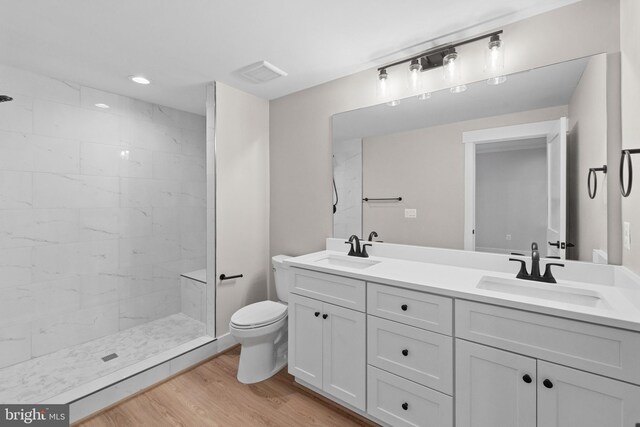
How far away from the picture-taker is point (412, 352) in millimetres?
1522

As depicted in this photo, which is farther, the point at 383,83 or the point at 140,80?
the point at 140,80

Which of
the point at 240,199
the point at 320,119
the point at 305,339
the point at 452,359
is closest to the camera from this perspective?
the point at 452,359

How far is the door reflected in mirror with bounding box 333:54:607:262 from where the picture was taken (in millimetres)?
1545

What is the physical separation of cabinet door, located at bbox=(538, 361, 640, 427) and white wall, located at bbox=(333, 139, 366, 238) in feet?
4.72

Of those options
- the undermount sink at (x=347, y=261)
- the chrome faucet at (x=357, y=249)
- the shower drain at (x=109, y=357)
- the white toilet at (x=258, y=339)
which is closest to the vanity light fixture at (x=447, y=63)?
the chrome faucet at (x=357, y=249)

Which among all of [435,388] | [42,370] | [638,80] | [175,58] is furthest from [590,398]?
[42,370]

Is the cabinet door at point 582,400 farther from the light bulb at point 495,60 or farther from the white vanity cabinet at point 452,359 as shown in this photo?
the light bulb at point 495,60

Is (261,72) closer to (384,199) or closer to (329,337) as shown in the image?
(384,199)

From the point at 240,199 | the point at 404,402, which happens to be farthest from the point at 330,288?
the point at 240,199

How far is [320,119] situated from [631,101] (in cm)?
192

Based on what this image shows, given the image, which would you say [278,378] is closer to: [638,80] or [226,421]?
[226,421]

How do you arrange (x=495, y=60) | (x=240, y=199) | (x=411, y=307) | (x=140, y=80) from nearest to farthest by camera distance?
(x=411, y=307) → (x=495, y=60) → (x=140, y=80) → (x=240, y=199)

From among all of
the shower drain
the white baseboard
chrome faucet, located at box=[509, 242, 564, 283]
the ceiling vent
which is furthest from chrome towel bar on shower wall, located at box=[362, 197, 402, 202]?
the shower drain

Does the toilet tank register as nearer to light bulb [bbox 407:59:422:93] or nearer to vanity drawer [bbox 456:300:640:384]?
vanity drawer [bbox 456:300:640:384]
